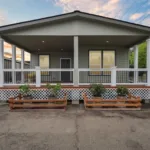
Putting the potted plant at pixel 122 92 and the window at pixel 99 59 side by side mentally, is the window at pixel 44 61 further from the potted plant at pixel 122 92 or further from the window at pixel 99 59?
the potted plant at pixel 122 92

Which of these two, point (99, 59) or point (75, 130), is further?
point (99, 59)

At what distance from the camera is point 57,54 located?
1251 centimetres

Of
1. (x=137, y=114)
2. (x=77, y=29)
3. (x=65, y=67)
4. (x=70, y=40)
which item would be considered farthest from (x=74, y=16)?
(x=65, y=67)

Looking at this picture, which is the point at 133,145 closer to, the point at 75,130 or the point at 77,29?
the point at 75,130

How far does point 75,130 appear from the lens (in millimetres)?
4184

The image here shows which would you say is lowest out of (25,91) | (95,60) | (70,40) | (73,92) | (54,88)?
(73,92)

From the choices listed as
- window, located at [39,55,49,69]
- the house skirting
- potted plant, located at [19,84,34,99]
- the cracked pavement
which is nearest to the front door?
window, located at [39,55,49,69]

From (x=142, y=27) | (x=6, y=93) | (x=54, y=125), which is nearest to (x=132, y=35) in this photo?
(x=142, y=27)

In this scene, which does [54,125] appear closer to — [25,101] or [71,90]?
[25,101]

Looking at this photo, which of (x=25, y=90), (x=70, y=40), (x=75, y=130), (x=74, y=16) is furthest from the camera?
(x=70, y=40)

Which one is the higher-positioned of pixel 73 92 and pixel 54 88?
pixel 54 88

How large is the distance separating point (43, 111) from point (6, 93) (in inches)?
105

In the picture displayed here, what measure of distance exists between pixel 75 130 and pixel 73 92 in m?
3.37

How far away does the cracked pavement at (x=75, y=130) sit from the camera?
3.37 meters
